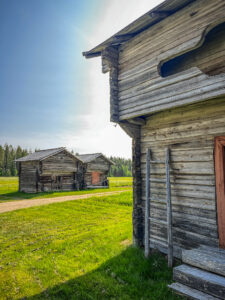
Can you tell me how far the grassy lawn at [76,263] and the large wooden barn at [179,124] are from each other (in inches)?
33.6

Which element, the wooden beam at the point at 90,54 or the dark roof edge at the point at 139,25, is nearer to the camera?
the dark roof edge at the point at 139,25

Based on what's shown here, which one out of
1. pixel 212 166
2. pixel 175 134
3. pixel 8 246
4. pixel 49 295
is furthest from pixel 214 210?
pixel 8 246

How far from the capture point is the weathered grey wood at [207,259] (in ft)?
12.0

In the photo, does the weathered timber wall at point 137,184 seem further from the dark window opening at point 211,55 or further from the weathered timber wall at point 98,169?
the weathered timber wall at point 98,169

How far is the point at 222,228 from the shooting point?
15.4ft

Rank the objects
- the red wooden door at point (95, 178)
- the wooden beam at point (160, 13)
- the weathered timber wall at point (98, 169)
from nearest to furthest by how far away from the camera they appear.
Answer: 1. the wooden beam at point (160, 13)
2. the weathered timber wall at point (98, 169)
3. the red wooden door at point (95, 178)

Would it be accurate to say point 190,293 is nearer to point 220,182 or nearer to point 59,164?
point 220,182

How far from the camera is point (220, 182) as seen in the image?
4812mm

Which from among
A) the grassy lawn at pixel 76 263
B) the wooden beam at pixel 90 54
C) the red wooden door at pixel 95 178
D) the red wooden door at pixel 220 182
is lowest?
the grassy lawn at pixel 76 263

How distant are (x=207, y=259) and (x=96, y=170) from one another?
28936 mm

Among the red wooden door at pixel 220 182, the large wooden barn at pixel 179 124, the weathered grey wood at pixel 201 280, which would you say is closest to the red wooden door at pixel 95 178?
the large wooden barn at pixel 179 124

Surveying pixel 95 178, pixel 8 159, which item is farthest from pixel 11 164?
pixel 95 178

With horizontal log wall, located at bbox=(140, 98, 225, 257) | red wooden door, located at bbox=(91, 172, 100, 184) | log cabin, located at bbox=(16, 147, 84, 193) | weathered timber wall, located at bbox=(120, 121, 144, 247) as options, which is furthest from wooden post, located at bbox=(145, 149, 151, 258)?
red wooden door, located at bbox=(91, 172, 100, 184)

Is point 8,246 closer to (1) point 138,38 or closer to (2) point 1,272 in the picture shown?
(2) point 1,272
